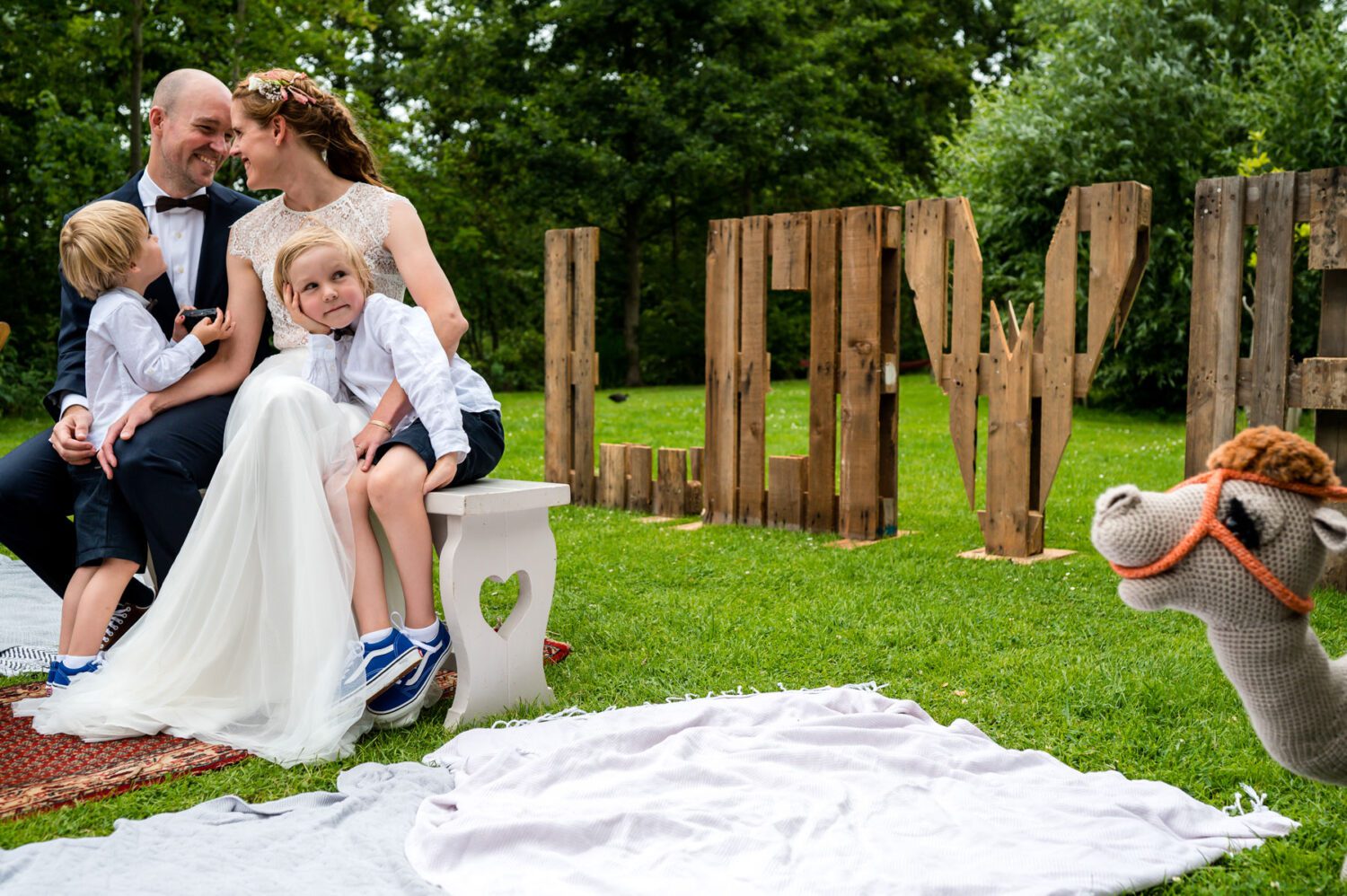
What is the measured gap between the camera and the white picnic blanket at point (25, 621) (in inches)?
170

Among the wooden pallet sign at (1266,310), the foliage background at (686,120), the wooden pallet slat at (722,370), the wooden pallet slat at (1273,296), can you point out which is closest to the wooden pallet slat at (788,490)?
the wooden pallet slat at (722,370)

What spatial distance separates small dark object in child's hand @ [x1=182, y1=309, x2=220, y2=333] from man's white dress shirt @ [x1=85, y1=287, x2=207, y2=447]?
0.40 ft

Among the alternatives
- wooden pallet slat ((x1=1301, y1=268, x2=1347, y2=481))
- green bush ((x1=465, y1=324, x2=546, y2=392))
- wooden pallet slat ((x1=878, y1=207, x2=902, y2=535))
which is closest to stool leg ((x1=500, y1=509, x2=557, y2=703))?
wooden pallet slat ((x1=878, y1=207, x2=902, y2=535))

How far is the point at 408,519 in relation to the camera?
3570mm

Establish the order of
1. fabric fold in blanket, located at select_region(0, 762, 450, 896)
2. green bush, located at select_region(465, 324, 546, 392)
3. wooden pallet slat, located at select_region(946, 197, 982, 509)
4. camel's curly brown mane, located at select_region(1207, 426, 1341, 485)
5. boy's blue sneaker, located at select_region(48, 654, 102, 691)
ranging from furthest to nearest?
green bush, located at select_region(465, 324, 546, 392), wooden pallet slat, located at select_region(946, 197, 982, 509), boy's blue sneaker, located at select_region(48, 654, 102, 691), fabric fold in blanket, located at select_region(0, 762, 450, 896), camel's curly brown mane, located at select_region(1207, 426, 1341, 485)

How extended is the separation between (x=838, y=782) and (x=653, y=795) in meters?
0.48

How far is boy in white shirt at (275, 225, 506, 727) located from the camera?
354 centimetres

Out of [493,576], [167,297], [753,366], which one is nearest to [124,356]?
[167,297]

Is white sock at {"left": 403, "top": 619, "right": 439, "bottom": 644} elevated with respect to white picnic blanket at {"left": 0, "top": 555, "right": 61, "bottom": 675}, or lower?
elevated

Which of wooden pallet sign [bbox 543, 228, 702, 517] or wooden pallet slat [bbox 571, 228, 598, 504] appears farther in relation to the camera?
wooden pallet slat [bbox 571, 228, 598, 504]

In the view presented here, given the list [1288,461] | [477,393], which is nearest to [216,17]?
[477,393]

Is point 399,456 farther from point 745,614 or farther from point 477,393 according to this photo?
point 745,614

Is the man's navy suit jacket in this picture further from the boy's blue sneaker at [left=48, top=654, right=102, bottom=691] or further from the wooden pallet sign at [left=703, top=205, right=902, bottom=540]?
the wooden pallet sign at [left=703, top=205, right=902, bottom=540]

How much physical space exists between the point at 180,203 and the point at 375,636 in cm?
198
